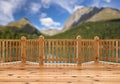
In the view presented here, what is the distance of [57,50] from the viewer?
8.68 m

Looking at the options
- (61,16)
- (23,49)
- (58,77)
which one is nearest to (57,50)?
(23,49)

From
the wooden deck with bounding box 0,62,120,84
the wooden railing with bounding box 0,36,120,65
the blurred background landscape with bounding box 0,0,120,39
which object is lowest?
the wooden deck with bounding box 0,62,120,84

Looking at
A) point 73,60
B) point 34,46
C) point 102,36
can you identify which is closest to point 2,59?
point 34,46

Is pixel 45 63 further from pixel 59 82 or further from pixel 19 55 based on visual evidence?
pixel 59 82

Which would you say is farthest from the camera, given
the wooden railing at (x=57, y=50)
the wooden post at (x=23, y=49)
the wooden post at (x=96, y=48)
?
the wooden post at (x=96, y=48)

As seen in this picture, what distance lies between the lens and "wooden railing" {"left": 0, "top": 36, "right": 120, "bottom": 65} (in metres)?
8.66

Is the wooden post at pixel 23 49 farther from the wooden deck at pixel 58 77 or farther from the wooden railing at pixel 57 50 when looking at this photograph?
the wooden deck at pixel 58 77

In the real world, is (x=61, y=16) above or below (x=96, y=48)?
above

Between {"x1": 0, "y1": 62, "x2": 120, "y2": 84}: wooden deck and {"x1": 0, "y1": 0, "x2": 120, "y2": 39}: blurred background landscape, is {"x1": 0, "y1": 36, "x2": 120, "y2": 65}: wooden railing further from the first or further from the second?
{"x1": 0, "y1": 0, "x2": 120, "y2": 39}: blurred background landscape

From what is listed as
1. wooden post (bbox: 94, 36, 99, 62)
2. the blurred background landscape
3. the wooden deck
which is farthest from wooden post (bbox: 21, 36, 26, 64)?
the blurred background landscape

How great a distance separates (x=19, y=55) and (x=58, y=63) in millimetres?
1942

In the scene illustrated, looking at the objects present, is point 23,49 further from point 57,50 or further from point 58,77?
point 58,77

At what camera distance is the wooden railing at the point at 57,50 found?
28.4ft

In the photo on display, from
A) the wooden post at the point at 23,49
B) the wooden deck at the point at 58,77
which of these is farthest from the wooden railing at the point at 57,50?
the wooden deck at the point at 58,77
